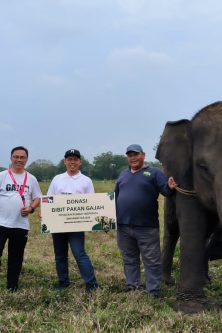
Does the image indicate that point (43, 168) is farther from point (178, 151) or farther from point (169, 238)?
point (178, 151)

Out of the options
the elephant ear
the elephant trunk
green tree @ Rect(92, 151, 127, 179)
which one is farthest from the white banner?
green tree @ Rect(92, 151, 127, 179)

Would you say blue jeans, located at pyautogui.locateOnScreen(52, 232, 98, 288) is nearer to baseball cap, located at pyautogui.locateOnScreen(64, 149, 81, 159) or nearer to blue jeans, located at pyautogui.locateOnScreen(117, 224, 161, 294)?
blue jeans, located at pyautogui.locateOnScreen(117, 224, 161, 294)

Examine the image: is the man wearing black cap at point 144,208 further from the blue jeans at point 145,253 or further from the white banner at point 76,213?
the white banner at point 76,213

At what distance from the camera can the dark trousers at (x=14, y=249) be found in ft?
22.3

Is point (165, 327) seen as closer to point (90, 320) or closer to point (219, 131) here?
point (90, 320)

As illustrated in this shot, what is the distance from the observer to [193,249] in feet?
20.5

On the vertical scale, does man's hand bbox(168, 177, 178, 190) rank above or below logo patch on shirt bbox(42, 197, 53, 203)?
above

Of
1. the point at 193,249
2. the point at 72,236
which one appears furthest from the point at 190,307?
the point at 72,236

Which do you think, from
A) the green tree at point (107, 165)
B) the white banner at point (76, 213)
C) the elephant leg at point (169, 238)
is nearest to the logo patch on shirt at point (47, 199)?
the white banner at point (76, 213)

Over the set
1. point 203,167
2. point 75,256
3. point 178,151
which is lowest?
point 75,256

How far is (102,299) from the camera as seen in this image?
6016 millimetres

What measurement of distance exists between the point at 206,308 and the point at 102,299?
48.7 inches

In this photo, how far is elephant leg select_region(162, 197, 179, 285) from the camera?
8102 millimetres

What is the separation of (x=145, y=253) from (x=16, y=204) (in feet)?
5.97
